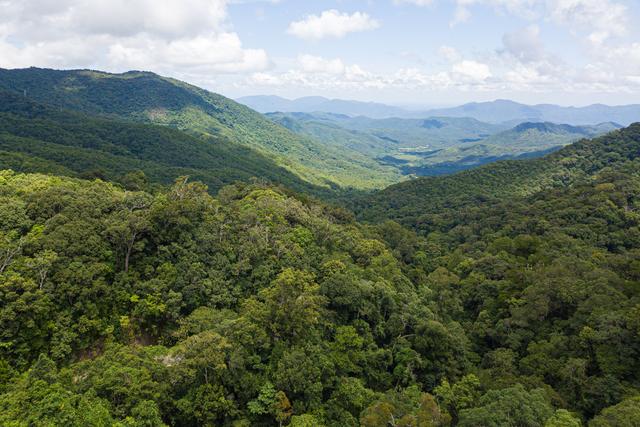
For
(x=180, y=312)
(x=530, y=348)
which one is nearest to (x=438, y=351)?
(x=530, y=348)

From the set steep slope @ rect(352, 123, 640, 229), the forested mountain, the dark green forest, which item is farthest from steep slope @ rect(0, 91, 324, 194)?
the forested mountain

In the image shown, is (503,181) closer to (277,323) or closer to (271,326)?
(277,323)

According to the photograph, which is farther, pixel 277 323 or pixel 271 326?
pixel 277 323

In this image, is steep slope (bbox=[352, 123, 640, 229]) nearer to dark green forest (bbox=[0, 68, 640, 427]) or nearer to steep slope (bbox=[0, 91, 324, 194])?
steep slope (bbox=[0, 91, 324, 194])

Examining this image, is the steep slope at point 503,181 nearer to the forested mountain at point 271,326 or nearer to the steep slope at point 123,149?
the steep slope at point 123,149

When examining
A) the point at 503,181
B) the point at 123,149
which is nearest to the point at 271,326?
the point at 503,181

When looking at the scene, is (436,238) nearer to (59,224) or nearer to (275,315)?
(275,315)
